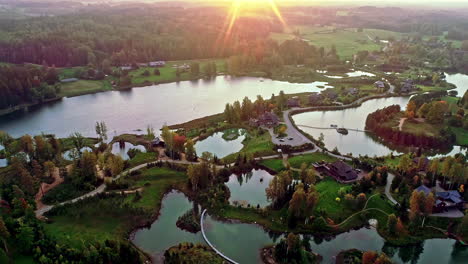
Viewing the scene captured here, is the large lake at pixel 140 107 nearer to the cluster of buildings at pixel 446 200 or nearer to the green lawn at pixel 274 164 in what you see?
the green lawn at pixel 274 164

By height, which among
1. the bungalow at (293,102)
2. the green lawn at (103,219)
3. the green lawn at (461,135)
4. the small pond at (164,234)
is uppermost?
the bungalow at (293,102)

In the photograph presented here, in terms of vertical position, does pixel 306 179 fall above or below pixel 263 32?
below

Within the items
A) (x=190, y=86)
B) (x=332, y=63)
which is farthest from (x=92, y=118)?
(x=332, y=63)

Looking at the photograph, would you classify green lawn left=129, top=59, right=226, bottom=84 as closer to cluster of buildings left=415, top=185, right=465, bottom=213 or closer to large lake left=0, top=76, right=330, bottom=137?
large lake left=0, top=76, right=330, bottom=137

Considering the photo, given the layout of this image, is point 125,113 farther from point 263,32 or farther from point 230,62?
point 263,32

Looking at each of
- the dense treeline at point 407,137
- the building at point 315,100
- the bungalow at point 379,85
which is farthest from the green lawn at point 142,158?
the bungalow at point 379,85

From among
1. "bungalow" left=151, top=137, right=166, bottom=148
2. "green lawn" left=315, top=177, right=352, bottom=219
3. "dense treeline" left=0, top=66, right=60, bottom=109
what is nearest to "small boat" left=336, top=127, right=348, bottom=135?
"green lawn" left=315, top=177, right=352, bottom=219
